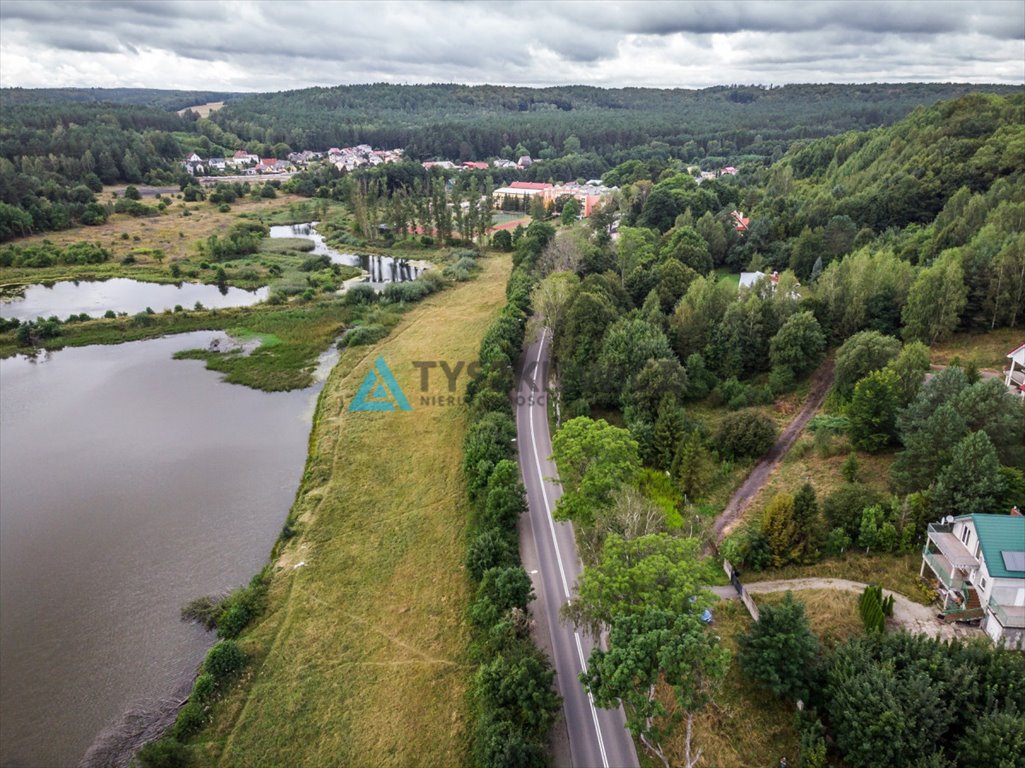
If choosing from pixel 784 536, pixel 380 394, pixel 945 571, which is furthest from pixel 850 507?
pixel 380 394

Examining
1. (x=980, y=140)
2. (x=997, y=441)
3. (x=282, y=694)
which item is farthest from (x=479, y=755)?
(x=980, y=140)

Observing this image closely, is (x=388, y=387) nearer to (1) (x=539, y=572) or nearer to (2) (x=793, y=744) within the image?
(1) (x=539, y=572)

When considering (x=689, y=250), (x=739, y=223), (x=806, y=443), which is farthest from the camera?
(x=739, y=223)

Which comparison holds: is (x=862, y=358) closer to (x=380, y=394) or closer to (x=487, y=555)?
(x=487, y=555)

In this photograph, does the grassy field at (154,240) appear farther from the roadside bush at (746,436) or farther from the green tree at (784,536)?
the green tree at (784,536)

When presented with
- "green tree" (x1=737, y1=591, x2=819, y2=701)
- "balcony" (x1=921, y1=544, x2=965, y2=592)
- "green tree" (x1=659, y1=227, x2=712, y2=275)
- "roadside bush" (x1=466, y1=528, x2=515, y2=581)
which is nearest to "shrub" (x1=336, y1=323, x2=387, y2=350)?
"green tree" (x1=659, y1=227, x2=712, y2=275)
